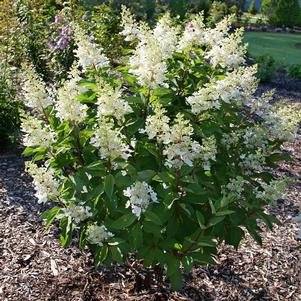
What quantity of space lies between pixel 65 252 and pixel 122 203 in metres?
1.24

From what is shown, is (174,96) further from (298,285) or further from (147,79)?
(298,285)

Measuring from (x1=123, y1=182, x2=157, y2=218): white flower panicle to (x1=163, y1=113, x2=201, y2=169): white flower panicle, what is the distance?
0.55ft

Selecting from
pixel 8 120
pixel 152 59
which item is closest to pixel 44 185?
pixel 152 59

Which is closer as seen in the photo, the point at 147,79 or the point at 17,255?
the point at 147,79

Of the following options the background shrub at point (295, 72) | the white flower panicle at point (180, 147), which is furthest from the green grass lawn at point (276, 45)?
the white flower panicle at point (180, 147)

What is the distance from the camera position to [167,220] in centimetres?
243

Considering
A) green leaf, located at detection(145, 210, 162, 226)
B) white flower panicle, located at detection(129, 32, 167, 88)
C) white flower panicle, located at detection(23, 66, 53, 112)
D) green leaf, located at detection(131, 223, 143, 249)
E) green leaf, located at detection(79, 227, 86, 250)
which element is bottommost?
green leaf, located at detection(79, 227, 86, 250)

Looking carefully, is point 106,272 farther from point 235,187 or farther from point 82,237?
point 235,187

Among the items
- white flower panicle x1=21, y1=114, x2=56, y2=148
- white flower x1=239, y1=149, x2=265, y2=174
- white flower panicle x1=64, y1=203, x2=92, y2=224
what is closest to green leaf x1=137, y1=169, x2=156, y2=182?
white flower panicle x1=64, y1=203, x2=92, y2=224

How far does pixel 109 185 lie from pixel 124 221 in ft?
0.64

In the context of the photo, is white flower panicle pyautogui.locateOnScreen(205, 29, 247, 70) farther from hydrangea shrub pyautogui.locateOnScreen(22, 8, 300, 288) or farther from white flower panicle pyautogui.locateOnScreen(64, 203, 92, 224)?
white flower panicle pyautogui.locateOnScreen(64, 203, 92, 224)

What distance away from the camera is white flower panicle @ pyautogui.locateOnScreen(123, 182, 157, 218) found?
7.02 feet

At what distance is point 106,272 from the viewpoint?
3.33 m

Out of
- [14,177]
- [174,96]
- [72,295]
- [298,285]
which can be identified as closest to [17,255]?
[72,295]
